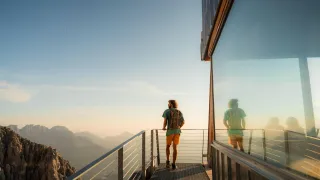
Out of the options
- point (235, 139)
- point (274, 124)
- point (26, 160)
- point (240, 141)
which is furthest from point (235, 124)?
point (26, 160)

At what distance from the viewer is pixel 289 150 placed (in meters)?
1.18

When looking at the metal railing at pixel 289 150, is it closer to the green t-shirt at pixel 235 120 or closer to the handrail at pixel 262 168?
the handrail at pixel 262 168

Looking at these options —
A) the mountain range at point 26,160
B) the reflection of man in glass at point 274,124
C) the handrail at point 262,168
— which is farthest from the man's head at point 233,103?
the mountain range at point 26,160

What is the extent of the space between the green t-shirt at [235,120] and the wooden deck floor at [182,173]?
2.83m

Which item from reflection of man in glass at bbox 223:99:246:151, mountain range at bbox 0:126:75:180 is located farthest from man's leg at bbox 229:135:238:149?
mountain range at bbox 0:126:75:180

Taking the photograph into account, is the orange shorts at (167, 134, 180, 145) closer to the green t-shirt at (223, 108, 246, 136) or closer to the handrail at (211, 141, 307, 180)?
the green t-shirt at (223, 108, 246, 136)

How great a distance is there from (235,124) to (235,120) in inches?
2.3

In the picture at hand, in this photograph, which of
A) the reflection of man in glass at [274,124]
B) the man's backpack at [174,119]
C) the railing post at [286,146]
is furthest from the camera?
the man's backpack at [174,119]

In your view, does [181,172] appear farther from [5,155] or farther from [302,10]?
[5,155]

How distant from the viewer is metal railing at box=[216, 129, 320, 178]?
97 cm

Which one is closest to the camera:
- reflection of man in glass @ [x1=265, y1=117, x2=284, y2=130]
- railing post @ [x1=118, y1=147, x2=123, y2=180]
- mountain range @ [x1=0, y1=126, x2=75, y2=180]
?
reflection of man in glass @ [x1=265, y1=117, x2=284, y2=130]

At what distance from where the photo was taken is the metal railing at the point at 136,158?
7.21 feet

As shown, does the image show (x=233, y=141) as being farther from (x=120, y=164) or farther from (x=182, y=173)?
(x=182, y=173)

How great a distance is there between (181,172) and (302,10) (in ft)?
17.8
